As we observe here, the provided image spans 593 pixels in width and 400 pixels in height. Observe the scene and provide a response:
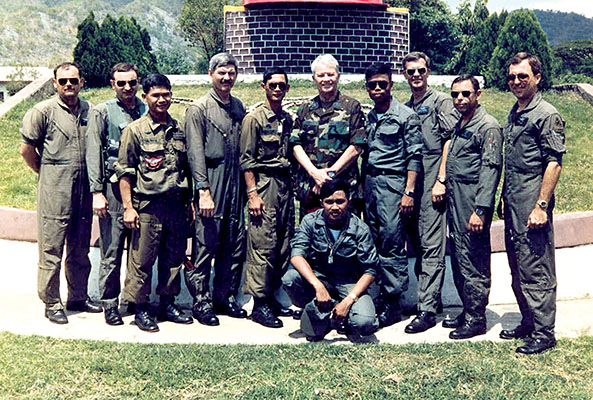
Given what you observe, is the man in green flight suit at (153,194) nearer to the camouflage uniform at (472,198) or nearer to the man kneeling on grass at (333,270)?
the man kneeling on grass at (333,270)

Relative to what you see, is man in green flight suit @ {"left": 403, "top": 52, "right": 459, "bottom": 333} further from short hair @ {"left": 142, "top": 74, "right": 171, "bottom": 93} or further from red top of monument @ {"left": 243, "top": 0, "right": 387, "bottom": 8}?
red top of monument @ {"left": 243, "top": 0, "right": 387, "bottom": 8}

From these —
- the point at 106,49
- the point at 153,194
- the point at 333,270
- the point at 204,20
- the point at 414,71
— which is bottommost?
the point at 333,270

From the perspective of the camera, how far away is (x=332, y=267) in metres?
5.17

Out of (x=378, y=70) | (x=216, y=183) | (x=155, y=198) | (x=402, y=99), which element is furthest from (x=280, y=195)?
(x=402, y=99)

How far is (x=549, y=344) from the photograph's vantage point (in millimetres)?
4770

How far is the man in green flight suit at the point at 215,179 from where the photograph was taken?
540cm

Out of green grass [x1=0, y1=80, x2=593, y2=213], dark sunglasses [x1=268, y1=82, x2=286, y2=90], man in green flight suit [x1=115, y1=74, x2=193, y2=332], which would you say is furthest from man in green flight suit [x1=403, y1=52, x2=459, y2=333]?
green grass [x1=0, y1=80, x2=593, y2=213]

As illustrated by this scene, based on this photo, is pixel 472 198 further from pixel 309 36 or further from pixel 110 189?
pixel 309 36

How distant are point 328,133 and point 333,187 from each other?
0.53 m

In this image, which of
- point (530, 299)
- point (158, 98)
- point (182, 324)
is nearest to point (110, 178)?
point (158, 98)

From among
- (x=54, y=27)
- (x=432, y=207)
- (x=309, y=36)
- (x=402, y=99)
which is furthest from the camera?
(x=54, y=27)

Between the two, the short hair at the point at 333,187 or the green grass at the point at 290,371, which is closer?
the green grass at the point at 290,371

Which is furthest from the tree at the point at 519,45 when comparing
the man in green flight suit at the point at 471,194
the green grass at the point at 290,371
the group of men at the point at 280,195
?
the green grass at the point at 290,371

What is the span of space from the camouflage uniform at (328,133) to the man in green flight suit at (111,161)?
4.50 feet
